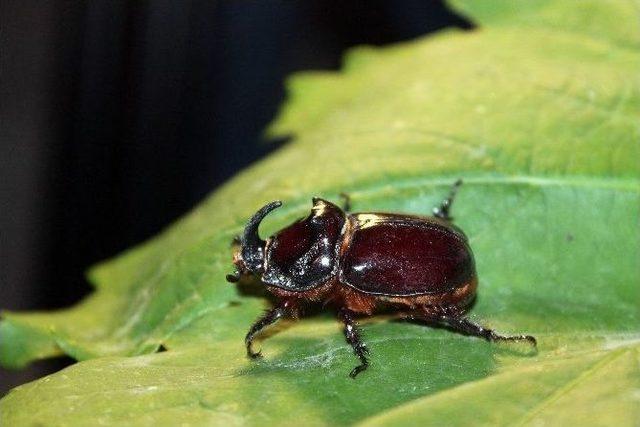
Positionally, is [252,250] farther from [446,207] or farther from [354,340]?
[446,207]

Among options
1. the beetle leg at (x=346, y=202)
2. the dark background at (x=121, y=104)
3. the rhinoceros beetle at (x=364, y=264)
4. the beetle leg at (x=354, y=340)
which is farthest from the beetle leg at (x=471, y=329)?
the dark background at (x=121, y=104)

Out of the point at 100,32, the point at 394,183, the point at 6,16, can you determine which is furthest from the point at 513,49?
the point at 6,16

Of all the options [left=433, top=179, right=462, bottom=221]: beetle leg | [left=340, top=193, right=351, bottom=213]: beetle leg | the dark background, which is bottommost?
the dark background

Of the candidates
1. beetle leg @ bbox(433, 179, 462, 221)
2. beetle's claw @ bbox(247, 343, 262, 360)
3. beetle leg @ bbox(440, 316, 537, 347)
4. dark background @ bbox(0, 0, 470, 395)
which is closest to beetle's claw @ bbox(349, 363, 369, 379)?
beetle's claw @ bbox(247, 343, 262, 360)

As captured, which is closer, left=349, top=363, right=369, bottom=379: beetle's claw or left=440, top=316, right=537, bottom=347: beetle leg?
left=349, top=363, right=369, bottom=379: beetle's claw

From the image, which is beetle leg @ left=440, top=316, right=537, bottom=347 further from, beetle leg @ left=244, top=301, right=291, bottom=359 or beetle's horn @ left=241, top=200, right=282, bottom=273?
beetle's horn @ left=241, top=200, right=282, bottom=273

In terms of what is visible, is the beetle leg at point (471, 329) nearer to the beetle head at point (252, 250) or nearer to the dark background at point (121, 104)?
the beetle head at point (252, 250)
